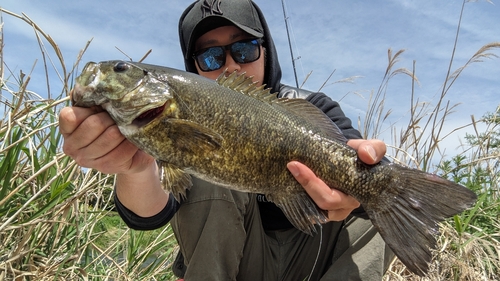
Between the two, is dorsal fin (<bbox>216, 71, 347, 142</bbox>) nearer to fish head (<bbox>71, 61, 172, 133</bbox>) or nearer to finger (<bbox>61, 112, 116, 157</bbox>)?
fish head (<bbox>71, 61, 172, 133</bbox>)

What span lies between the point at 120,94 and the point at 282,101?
0.82m

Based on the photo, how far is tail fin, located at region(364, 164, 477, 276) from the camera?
1881mm

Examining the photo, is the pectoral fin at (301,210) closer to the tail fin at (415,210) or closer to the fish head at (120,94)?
the tail fin at (415,210)

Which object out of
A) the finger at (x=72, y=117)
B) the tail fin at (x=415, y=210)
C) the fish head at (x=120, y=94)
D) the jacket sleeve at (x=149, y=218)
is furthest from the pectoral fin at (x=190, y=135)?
the tail fin at (x=415, y=210)

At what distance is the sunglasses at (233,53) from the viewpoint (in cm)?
314

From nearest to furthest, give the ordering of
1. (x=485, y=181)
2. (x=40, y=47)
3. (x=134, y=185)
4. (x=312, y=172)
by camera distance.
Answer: (x=312, y=172)
(x=134, y=185)
(x=40, y=47)
(x=485, y=181)

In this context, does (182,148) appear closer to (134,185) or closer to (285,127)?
(285,127)

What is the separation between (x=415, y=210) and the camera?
196 cm

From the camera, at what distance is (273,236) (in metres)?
2.79

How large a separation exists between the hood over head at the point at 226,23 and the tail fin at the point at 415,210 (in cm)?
169

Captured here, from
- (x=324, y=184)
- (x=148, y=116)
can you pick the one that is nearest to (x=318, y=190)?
(x=324, y=184)

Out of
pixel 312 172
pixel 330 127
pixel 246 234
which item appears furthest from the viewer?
pixel 246 234

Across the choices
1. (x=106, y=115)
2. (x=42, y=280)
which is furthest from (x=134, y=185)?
(x=42, y=280)

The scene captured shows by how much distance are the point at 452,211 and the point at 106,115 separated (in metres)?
1.64
